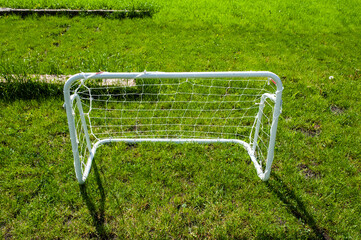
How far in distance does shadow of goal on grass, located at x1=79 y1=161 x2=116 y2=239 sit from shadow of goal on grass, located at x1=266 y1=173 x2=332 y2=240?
7.03 ft

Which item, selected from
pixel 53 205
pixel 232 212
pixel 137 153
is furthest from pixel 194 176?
pixel 53 205

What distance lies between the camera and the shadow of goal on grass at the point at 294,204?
9.52ft

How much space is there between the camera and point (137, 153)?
380cm

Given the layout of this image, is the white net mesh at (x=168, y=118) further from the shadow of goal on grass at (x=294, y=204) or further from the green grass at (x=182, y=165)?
the shadow of goal on grass at (x=294, y=204)

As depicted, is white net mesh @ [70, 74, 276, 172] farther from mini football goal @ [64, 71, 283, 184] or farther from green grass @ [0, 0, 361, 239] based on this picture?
green grass @ [0, 0, 361, 239]

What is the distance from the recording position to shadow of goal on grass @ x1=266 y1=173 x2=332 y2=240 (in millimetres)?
2902

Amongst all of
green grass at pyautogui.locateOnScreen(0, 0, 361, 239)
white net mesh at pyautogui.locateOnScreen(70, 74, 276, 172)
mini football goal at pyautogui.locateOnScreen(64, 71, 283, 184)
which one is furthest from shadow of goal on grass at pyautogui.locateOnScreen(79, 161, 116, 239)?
white net mesh at pyautogui.locateOnScreen(70, 74, 276, 172)

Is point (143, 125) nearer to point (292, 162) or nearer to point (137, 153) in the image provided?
point (137, 153)

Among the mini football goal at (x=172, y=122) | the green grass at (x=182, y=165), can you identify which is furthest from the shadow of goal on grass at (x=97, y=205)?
the mini football goal at (x=172, y=122)

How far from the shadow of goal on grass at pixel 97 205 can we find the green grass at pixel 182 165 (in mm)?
12

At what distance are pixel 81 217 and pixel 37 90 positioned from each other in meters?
2.89

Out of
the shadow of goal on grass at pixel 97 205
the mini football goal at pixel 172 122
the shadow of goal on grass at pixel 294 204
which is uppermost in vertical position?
the mini football goal at pixel 172 122

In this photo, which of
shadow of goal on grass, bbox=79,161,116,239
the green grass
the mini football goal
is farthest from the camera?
the mini football goal

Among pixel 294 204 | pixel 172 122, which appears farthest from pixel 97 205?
pixel 294 204
